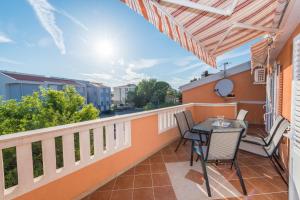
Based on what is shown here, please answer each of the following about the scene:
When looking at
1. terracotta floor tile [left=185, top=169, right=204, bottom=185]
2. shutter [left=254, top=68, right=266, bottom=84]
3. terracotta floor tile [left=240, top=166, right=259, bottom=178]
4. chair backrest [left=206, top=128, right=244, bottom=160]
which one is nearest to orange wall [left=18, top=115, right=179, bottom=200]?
terracotta floor tile [left=185, top=169, right=204, bottom=185]

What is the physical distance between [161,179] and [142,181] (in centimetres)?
38

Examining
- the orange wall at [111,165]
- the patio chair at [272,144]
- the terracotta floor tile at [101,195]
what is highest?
the patio chair at [272,144]

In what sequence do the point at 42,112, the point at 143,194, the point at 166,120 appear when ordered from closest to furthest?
the point at 143,194 → the point at 166,120 → the point at 42,112

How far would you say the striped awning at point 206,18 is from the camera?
5.57 feet

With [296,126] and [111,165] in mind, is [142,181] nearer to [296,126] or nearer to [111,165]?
[111,165]

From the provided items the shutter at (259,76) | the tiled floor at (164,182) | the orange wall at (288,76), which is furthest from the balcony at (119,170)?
the shutter at (259,76)

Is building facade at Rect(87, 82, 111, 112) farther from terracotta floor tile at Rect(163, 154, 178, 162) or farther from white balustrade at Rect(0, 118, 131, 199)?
white balustrade at Rect(0, 118, 131, 199)

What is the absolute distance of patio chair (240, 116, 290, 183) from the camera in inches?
108

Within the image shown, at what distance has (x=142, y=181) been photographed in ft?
9.55

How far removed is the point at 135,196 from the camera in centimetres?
249

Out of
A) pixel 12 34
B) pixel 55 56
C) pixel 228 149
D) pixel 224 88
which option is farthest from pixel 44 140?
pixel 12 34

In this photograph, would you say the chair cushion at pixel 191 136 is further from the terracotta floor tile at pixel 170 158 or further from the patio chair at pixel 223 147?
the patio chair at pixel 223 147

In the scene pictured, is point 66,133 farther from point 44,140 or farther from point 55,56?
point 55,56

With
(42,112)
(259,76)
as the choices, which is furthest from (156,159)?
(42,112)
